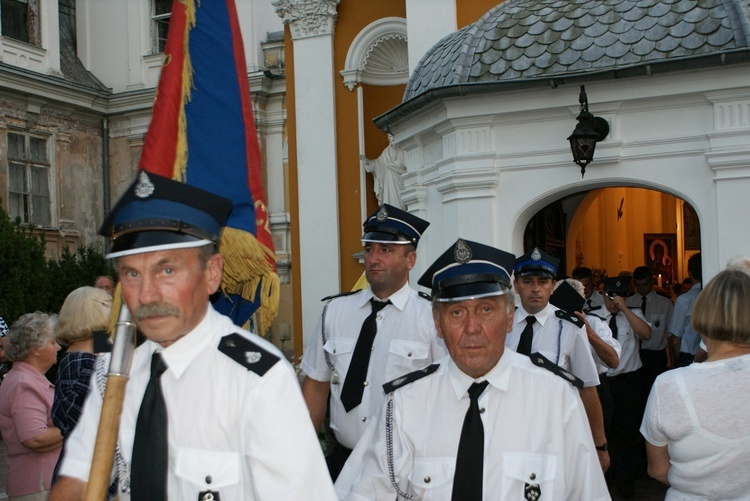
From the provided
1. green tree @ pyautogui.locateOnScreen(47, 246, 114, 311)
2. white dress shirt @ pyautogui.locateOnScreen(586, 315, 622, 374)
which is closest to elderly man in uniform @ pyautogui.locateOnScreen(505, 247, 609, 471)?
white dress shirt @ pyautogui.locateOnScreen(586, 315, 622, 374)

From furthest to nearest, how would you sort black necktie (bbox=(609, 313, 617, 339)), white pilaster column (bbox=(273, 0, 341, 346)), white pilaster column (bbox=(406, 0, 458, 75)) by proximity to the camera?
white pilaster column (bbox=(273, 0, 341, 346)) → white pilaster column (bbox=(406, 0, 458, 75)) → black necktie (bbox=(609, 313, 617, 339))

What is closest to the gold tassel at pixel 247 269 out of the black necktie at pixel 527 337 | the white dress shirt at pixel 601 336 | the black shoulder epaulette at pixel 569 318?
the black necktie at pixel 527 337

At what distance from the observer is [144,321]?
103 inches

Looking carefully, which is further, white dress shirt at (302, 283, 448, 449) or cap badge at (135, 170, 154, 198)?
white dress shirt at (302, 283, 448, 449)

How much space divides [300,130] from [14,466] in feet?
32.2

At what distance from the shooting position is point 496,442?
322 centimetres

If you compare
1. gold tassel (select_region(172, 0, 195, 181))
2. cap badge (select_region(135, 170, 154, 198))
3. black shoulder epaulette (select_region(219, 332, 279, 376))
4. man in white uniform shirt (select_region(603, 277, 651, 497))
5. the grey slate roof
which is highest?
the grey slate roof

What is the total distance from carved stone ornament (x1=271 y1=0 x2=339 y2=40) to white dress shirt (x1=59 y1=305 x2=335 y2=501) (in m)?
12.4

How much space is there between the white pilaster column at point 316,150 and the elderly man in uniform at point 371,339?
8702 millimetres

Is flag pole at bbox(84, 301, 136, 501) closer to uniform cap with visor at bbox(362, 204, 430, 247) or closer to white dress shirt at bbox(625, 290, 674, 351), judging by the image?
uniform cap with visor at bbox(362, 204, 430, 247)

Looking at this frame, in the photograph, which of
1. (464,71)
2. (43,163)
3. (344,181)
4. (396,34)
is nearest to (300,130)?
(344,181)

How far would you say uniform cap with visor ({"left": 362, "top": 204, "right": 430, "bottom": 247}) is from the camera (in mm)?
5414

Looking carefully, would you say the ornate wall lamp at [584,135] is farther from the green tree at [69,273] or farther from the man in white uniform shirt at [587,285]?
the green tree at [69,273]

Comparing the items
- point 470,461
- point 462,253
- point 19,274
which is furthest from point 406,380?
point 19,274
